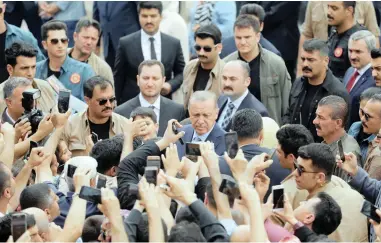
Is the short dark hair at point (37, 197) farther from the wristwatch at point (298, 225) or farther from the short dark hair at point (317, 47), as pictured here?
the short dark hair at point (317, 47)

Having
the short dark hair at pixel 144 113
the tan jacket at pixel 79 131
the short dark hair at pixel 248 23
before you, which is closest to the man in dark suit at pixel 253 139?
the short dark hair at pixel 144 113

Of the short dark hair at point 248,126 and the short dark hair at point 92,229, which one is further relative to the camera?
the short dark hair at point 248,126

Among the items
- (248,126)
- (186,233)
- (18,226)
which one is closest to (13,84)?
(248,126)

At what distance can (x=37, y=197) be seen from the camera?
9.48 m

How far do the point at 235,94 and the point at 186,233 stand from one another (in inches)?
190

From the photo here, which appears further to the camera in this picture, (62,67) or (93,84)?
(62,67)

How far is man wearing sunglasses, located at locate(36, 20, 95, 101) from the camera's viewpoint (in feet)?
44.7

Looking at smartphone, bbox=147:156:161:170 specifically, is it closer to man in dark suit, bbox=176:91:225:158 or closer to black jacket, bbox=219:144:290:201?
black jacket, bbox=219:144:290:201

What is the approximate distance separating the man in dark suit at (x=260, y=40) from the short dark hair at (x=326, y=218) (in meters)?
5.84

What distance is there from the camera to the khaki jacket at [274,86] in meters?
13.7

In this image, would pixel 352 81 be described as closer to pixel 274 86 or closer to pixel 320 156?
pixel 274 86

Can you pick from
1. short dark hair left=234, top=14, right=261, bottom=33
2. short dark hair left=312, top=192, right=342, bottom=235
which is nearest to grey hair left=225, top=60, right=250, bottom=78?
short dark hair left=234, top=14, right=261, bottom=33

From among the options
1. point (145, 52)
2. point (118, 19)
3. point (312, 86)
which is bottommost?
point (312, 86)

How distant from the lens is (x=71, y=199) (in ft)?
32.2
